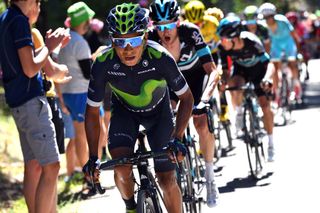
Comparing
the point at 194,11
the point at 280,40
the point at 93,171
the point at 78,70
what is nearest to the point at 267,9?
the point at 280,40

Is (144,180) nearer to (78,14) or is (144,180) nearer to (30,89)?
(30,89)

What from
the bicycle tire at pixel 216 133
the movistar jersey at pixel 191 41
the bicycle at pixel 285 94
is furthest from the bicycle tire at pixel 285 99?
the movistar jersey at pixel 191 41

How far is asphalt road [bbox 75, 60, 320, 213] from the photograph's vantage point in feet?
29.3

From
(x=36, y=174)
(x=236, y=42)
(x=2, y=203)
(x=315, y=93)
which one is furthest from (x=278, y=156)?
(x=315, y=93)

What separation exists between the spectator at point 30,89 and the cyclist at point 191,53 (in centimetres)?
119

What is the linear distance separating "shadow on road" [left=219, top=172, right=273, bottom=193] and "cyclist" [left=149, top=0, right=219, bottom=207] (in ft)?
4.07

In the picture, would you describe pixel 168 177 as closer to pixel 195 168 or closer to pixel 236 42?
pixel 195 168

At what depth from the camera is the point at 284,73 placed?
55.3 feet

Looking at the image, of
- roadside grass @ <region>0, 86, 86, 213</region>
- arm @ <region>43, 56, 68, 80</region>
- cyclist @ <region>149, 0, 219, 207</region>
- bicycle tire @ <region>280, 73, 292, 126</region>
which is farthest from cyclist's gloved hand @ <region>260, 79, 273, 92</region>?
bicycle tire @ <region>280, 73, 292, 126</region>

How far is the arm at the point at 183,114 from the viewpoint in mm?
6266

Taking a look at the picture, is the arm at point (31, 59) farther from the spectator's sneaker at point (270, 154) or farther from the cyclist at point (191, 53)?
the spectator's sneaker at point (270, 154)

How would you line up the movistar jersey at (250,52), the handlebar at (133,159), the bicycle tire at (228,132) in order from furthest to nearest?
the bicycle tire at (228,132), the movistar jersey at (250,52), the handlebar at (133,159)

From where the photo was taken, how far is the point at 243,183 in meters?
10.5

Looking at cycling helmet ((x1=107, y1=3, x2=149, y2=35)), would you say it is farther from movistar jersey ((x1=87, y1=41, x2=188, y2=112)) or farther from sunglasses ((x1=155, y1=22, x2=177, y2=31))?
sunglasses ((x1=155, y1=22, x2=177, y2=31))
